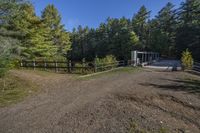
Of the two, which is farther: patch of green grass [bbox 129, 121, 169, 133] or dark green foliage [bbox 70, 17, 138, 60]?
dark green foliage [bbox 70, 17, 138, 60]

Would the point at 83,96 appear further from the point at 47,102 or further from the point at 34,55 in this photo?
the point at 34,55

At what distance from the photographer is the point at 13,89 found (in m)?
11.1

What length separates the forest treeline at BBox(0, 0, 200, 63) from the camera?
28.9m

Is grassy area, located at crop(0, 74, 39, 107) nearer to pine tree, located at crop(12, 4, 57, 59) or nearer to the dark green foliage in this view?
pine tree, located at crop(12, 4, 57, 59)

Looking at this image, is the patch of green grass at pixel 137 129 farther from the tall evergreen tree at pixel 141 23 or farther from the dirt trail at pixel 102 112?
the tall evergreen tree at pixel 141 23

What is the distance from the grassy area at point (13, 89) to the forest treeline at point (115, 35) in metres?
13.3

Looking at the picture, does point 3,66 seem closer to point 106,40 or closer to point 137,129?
point 137,129

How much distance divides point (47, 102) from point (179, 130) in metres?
4.90

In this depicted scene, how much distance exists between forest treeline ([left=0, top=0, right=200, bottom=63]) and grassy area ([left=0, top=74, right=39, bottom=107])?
43.6 feet

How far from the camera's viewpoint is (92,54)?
209 feet

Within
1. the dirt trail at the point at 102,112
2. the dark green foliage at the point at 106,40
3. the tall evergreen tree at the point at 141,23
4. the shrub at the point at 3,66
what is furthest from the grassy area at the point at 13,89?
the tall evergreen tree at the point at 141,23

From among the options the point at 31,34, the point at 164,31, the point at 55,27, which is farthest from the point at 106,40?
the point at 31,34

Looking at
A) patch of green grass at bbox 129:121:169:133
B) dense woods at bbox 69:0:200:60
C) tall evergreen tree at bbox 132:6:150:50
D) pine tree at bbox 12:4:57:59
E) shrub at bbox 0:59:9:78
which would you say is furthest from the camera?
tall evergreen tree at bbox 132:6:150:50

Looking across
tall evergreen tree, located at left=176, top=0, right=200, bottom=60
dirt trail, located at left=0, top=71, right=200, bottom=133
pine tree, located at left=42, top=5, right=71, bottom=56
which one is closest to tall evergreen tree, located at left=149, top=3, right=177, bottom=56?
tall evergreen tree, located at left=176, top=0, right=200, bottom=60
